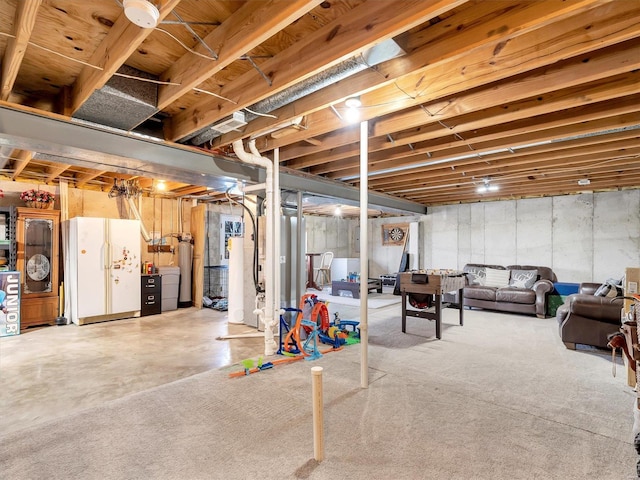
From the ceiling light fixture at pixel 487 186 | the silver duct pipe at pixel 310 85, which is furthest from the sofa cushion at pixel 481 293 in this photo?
the silver duct pipe at pixel 310 85

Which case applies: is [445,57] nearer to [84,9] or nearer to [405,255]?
[84,9]

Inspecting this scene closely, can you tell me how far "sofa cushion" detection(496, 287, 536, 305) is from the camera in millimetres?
6137

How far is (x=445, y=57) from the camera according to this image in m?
2.03

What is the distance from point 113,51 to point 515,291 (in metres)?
6.83

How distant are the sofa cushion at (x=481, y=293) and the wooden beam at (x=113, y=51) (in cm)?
662

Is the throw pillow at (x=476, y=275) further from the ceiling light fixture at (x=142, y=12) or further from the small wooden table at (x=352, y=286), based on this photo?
the ceiling light fixture at (x=142, y=12)

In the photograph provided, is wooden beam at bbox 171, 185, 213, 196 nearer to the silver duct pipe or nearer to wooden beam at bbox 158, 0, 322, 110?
the silver duct pipe

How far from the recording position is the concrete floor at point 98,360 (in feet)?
9.32

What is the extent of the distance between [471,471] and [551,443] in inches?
27.2

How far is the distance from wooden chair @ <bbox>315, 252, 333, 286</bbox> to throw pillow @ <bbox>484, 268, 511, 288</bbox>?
4.90 meters

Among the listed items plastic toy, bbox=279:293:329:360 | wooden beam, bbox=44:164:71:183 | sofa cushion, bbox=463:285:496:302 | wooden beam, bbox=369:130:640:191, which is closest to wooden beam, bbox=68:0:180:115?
wooden beam, bbox=44:164:71:183

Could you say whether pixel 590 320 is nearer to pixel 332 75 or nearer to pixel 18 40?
pixel 332 75

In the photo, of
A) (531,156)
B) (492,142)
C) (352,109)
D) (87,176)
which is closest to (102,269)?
(87,176)

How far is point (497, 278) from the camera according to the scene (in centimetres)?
701
